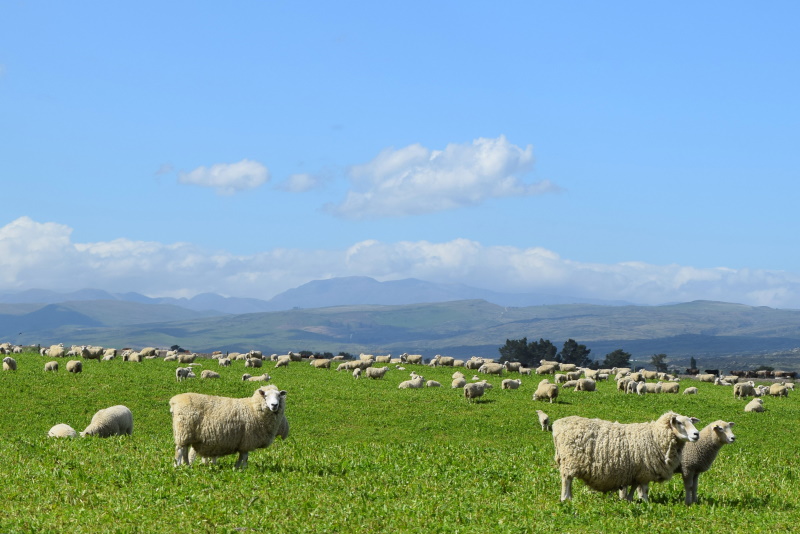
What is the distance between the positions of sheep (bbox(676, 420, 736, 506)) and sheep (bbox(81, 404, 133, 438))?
17.5 meters

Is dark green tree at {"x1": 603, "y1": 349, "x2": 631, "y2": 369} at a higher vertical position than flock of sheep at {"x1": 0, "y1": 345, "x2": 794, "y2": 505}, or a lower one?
lower

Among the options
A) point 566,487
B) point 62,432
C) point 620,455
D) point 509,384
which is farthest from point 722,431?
point 509,384

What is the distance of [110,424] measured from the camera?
26578 millimetres

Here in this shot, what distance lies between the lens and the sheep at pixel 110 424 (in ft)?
85.8

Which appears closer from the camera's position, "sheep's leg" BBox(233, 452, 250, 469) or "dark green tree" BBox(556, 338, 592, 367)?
"sheep's leg" BBox(233, 452, 250, 469)

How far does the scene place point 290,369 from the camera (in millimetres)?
63594

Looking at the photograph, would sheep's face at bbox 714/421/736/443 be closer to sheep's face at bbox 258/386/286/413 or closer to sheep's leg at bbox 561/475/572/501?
sheep's leg at bbox 561/475/572/501

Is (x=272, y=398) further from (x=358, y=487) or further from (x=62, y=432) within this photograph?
(x=62, y=432)

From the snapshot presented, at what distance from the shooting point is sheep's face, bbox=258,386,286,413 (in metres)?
19.3

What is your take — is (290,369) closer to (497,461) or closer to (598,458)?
(497,461)

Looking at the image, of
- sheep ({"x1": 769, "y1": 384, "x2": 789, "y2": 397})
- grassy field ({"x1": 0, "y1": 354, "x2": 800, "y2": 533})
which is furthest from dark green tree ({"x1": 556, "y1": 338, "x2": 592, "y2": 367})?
grassy field ({"x1": 0, "y1": 354, "x2": 800, "y2": 533})

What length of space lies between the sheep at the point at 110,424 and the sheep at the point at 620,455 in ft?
51.0

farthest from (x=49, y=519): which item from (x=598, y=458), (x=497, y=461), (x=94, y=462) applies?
(x=497, y=461)

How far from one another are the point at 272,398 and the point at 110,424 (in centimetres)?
978
